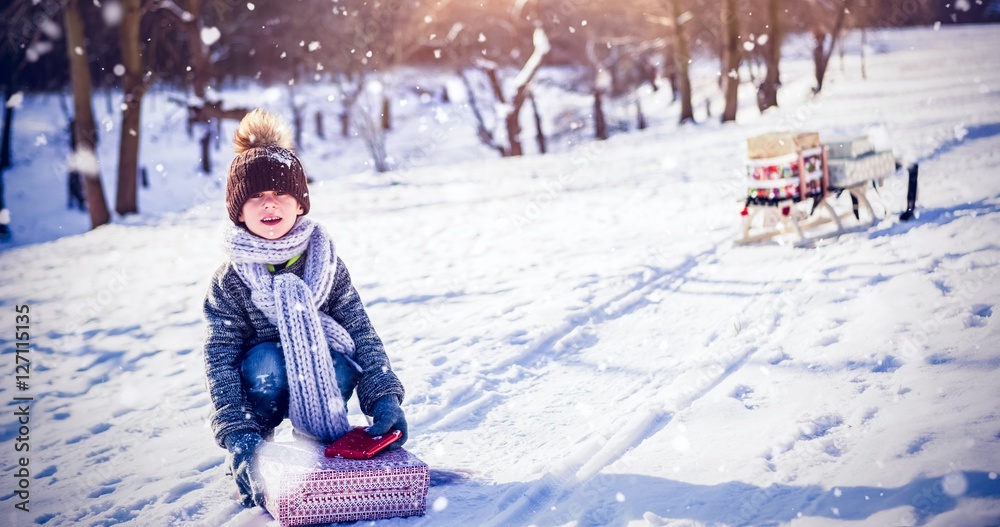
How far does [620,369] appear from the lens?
12.8 ft

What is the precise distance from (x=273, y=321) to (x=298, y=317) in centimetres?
17

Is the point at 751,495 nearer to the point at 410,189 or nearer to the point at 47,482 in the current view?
the point at 47,482

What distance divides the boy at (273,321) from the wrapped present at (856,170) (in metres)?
4.98

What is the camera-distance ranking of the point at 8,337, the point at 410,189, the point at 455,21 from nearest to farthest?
the point at 8,337 → the point at 410,189 → the point at 455,21

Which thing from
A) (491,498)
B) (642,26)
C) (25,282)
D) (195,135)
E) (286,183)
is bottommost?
(491,498)

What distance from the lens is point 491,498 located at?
8.78 feet

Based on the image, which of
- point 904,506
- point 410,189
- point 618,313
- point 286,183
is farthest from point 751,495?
point 410,189

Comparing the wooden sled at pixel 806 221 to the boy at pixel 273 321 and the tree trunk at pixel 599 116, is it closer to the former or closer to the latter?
the boy at pixel 273 321

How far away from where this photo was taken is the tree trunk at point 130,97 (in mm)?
12125

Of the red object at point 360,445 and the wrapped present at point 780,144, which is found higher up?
the wrapped present at point 780,144

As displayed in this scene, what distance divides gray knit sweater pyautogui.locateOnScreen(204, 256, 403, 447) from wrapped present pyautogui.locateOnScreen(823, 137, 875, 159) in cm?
502

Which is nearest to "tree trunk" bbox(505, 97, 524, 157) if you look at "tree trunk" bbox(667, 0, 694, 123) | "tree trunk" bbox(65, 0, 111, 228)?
"tree trunk" bbox(667, 0, 694, 123)

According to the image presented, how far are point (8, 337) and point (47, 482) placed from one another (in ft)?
12.2

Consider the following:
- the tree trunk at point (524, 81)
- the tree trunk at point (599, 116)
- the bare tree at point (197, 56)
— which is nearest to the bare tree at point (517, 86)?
the tree trunk at point (524, 81)
